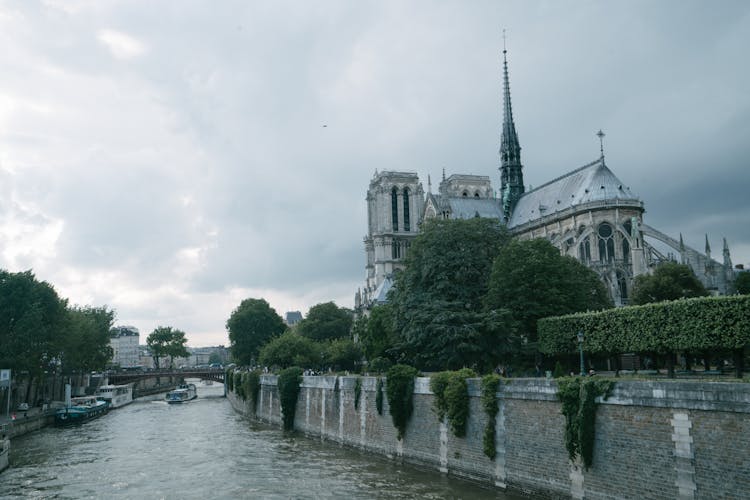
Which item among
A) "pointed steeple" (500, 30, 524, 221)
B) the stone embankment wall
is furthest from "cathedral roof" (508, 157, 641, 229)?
the stone embankment wall

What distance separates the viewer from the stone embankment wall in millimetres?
18156

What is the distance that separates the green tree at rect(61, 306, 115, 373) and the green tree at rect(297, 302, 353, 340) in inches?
1104

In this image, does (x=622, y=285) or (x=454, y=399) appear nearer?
(x=454, y=399)

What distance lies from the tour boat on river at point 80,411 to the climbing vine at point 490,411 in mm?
42051

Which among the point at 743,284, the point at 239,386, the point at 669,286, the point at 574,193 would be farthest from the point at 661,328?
the point at 574,193

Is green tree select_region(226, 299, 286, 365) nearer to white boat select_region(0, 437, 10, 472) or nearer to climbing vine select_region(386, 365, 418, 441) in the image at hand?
white boat select_region(0, 437, 10, 472)

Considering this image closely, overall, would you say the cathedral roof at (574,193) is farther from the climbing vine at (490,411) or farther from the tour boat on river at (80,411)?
the tour boat on river at (80,411)

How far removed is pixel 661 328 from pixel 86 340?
2640 inches

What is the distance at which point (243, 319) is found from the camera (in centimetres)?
10662

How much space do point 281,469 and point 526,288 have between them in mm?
18312

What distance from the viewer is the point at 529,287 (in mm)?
41688

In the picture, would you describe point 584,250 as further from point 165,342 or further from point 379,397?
point 165,342

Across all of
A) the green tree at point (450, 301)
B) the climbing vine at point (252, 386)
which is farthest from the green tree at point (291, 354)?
the green tree at point (450, 301)

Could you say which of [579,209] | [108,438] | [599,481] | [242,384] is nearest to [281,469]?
[599,481]
